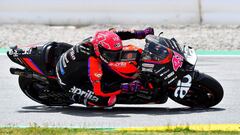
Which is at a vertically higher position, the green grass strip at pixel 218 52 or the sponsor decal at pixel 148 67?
the sponsor decal at pixel 148 67

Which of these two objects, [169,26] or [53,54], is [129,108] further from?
[169,26]

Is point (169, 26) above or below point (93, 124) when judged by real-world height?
above

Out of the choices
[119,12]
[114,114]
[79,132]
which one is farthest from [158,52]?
[119,12]

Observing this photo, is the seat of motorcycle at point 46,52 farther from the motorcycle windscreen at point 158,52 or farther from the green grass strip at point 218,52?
the green grass strip at point 218,52

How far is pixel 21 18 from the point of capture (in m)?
17.3

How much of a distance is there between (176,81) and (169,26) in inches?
314

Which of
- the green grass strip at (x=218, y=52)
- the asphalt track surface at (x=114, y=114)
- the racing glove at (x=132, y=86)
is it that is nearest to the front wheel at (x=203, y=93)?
the asphalt track surface at (x=114, y=114)

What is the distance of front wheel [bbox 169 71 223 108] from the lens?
30.1 feet

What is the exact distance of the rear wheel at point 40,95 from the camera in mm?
9805

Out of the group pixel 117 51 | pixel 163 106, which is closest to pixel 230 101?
pixel 163 106

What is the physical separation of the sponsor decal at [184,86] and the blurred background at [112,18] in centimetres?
713

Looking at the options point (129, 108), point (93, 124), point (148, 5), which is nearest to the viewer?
Result: point (93, 124)

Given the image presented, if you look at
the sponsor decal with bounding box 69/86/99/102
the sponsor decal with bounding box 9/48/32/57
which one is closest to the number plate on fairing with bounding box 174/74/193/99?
the sponsor decal with bounding box 69/86/99/102

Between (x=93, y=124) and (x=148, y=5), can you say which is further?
(x=148, y=5)
